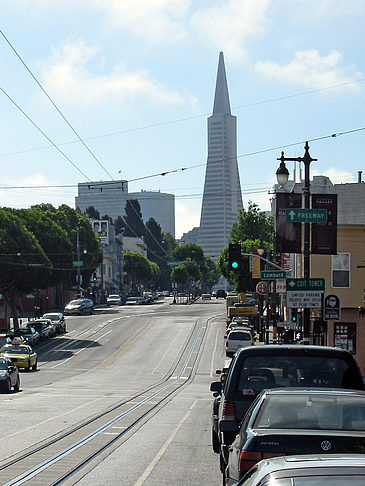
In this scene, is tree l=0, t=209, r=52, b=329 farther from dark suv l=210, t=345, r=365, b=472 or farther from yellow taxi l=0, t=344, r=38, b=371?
dark suv l=210, t=345, r=365, b=472


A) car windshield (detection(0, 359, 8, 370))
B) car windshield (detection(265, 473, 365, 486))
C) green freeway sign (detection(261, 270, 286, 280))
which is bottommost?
car windshield (detection(0, 359, 8, 370))

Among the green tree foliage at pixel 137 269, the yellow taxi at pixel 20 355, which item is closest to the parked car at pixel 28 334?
the yellow taxi at pixel 20 355

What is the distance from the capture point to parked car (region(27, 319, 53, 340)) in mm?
61594

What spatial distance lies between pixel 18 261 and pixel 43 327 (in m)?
5.76

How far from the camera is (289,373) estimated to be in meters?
10.8

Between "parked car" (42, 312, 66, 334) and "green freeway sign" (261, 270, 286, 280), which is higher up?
"green freeway sign" (261, 270, 286, 280)

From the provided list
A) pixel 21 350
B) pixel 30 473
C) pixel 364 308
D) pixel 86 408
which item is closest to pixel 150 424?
pixel 86 408

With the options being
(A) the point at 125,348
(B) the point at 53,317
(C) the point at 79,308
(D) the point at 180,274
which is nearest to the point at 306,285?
(A) the point at 125,348

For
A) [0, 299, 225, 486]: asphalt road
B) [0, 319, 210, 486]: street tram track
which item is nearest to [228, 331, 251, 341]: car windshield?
[0, 299, 225, 486]: asphalt road

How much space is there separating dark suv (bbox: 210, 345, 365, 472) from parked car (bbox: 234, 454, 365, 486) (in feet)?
18.5

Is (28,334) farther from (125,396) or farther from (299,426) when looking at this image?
(299,426)

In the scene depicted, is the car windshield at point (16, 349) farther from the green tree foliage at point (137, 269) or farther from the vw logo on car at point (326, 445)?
the green tree foliage at point (137, 269)

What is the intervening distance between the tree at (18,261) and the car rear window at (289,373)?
52.9 m

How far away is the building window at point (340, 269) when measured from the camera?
1667 inches
